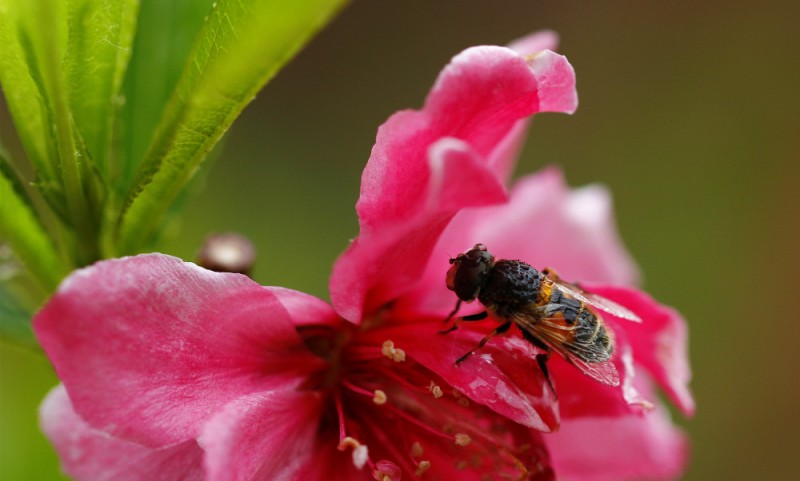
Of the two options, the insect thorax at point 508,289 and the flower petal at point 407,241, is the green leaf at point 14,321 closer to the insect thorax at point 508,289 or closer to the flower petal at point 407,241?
the flower petal at point 407,241

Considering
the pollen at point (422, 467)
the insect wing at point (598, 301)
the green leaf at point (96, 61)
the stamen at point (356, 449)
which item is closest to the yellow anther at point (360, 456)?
the stamen at point (356, 449)

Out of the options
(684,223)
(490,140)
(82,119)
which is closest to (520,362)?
(490,140)

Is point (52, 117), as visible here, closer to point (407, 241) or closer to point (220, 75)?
point (220, 75)

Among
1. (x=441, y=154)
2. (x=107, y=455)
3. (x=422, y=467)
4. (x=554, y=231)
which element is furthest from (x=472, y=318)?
(x=554, y=231)

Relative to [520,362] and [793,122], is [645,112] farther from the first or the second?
[520,362]

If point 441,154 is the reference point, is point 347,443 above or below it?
below

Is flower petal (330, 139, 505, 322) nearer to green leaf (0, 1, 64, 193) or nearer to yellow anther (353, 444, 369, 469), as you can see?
yellow anther (353, 444, 369, 469)

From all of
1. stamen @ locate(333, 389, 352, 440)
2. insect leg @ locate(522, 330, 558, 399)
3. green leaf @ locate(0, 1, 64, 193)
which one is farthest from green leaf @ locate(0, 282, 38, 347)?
insect leg @ locate(522, 330, 558, 399)
